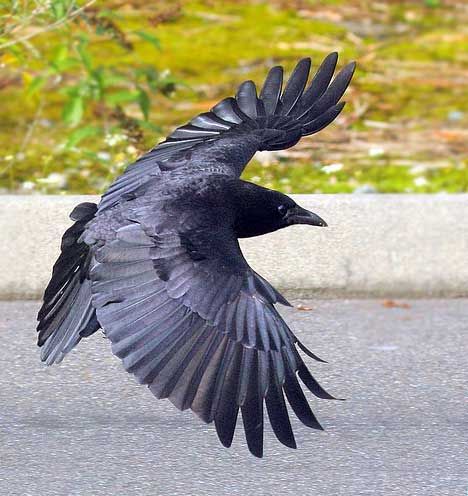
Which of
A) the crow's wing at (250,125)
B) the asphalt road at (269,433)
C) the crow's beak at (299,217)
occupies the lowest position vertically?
the asphalt road at (269,433)

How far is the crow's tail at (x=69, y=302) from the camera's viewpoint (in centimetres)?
427

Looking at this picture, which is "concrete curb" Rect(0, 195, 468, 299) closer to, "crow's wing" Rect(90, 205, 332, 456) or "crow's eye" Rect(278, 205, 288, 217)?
"crow's eye" Rect(278, 205, 288, 217)

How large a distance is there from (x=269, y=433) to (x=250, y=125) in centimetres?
124

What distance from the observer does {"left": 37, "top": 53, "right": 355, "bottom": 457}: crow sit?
3557 mm

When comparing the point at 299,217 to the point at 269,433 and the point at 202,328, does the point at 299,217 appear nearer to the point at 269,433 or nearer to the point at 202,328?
the point at 269,433

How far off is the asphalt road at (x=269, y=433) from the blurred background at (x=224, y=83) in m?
1.36

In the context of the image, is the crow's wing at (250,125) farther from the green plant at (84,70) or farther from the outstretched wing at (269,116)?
the green plant at (84,70)

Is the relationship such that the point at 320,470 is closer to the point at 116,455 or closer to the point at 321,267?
the point at 116,455

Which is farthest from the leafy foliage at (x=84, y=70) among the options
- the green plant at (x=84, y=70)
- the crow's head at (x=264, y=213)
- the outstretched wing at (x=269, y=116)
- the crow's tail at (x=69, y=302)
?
the crow's head at (x=264, y=213)

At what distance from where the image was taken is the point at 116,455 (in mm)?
4000

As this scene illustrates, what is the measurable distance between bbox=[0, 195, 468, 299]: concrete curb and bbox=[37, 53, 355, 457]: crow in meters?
0.74

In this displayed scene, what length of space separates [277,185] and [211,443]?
102 inches

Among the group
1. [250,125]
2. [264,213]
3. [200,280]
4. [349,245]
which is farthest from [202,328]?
[349,245]

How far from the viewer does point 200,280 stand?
3791mm
